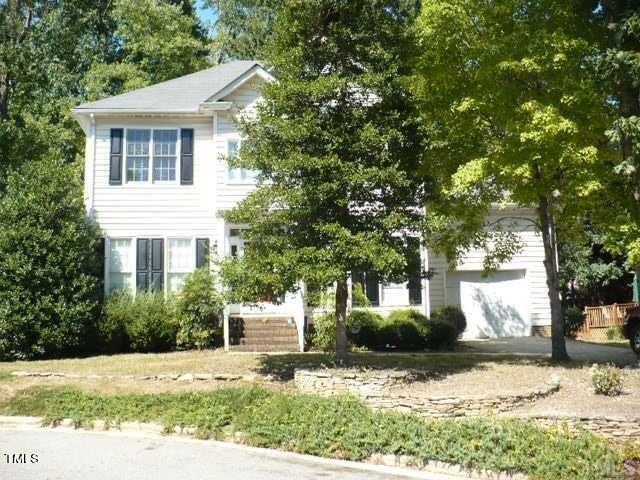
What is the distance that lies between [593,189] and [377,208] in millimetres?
3648

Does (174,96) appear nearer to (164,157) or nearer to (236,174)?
(164,157)

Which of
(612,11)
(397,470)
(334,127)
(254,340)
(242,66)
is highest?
(242,66)

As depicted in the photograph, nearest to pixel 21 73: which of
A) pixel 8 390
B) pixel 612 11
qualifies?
pixel 8 390

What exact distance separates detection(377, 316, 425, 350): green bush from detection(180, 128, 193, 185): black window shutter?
7066 millimetres

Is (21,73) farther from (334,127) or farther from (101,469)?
(101,469)

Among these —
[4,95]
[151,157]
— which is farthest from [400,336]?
[4,95]

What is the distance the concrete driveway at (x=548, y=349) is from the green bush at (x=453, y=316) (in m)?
0.59

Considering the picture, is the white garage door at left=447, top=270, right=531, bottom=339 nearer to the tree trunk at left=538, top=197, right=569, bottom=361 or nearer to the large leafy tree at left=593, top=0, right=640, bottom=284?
Answer: the tree trunk at left=538, top=197, right=569, bottom=361

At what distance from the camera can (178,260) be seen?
1869 centimetres

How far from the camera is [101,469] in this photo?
24.4ft

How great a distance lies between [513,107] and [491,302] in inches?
435

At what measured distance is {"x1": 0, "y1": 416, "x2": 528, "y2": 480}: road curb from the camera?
759cm

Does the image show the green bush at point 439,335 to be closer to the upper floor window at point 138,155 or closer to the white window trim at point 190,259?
the white window trim at point 190,259

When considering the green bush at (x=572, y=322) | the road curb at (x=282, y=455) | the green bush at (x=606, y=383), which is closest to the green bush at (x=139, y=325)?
the road curb at (x=282, y=455)
